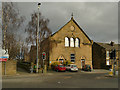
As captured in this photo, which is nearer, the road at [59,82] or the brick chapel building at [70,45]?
the road at [59,82]

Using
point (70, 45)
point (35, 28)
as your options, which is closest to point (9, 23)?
point (35, 28)

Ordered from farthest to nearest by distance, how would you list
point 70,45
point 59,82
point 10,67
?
point 70,45, point 10,67, point 59,82

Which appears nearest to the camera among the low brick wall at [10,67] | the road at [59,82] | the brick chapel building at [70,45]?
the road at [59,82]

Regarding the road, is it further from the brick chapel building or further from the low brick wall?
the brick chapel building

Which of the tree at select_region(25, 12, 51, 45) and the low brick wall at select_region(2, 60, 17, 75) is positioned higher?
the tree at select_region(25, 12, 51, 45)

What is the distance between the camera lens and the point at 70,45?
36.5 metres

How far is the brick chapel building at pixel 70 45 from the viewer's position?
113 ft

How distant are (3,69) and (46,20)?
1252cm

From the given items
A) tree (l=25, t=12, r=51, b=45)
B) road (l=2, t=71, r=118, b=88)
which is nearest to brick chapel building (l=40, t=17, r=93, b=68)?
tree (l=25, t=12, r=51, b=45)

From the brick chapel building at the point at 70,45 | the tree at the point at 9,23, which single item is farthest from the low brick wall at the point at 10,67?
the brick chapel building at the point at 70,45

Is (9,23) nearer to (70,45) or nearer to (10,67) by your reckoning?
(10,67)

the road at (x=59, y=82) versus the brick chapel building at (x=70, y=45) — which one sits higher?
the brick chapel building at (x=70, y=45)

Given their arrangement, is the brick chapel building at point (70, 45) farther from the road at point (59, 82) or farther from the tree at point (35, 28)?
the road at point (59, 82)

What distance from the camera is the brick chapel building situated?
34.4 meters
